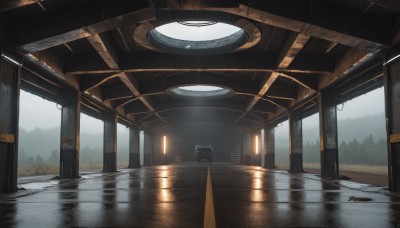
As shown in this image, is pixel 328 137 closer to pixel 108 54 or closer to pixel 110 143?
pixel 108 54

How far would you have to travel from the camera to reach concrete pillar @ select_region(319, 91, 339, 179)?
20.8 metres

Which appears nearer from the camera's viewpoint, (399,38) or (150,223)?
(150,223)

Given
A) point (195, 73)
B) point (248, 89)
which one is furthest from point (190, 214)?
point (248, 89)

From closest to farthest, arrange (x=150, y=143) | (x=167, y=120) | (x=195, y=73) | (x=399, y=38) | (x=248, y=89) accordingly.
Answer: (x=399, y=38)
(x=195, y=73)
(x=248, y=89)
(x=167, y=120)
(x=150, y=143)

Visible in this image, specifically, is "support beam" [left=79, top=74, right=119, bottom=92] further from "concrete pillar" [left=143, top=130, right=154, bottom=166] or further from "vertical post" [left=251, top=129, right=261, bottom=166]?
"vertical post" [left=251, top=129, right=261, bottom=166]

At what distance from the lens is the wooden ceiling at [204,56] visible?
478 inches

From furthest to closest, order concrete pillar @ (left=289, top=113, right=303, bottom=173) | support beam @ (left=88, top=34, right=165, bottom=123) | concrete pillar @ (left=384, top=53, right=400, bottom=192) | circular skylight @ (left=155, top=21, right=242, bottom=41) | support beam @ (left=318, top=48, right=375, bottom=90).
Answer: concrete pillar @ (left=289, top=113, right=303, bottom=173) → circular skylight @ (left=155, top=21, right=242, bottom=41) → support beam @ (left=318, top=48, right=375, bottom=90) → support beam @ (left=88, top=34, right=165, bottom=123) → concrete pillar @ (left=384, top=53, right=400, bottom=192)

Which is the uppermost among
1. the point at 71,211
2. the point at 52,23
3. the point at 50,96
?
the point at 52,23

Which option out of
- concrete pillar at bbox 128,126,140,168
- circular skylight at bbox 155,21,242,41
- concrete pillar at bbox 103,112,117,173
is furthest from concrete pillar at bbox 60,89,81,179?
concrete pillar at bbox 128,126,140,168

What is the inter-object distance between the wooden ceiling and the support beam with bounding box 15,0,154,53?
0.11ft

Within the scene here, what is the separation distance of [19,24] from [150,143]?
33360 millimetres

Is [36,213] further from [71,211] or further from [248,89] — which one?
[248,89]

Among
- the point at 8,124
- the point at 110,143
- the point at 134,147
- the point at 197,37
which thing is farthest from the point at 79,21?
the point at 134,147

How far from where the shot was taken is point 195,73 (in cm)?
2275
